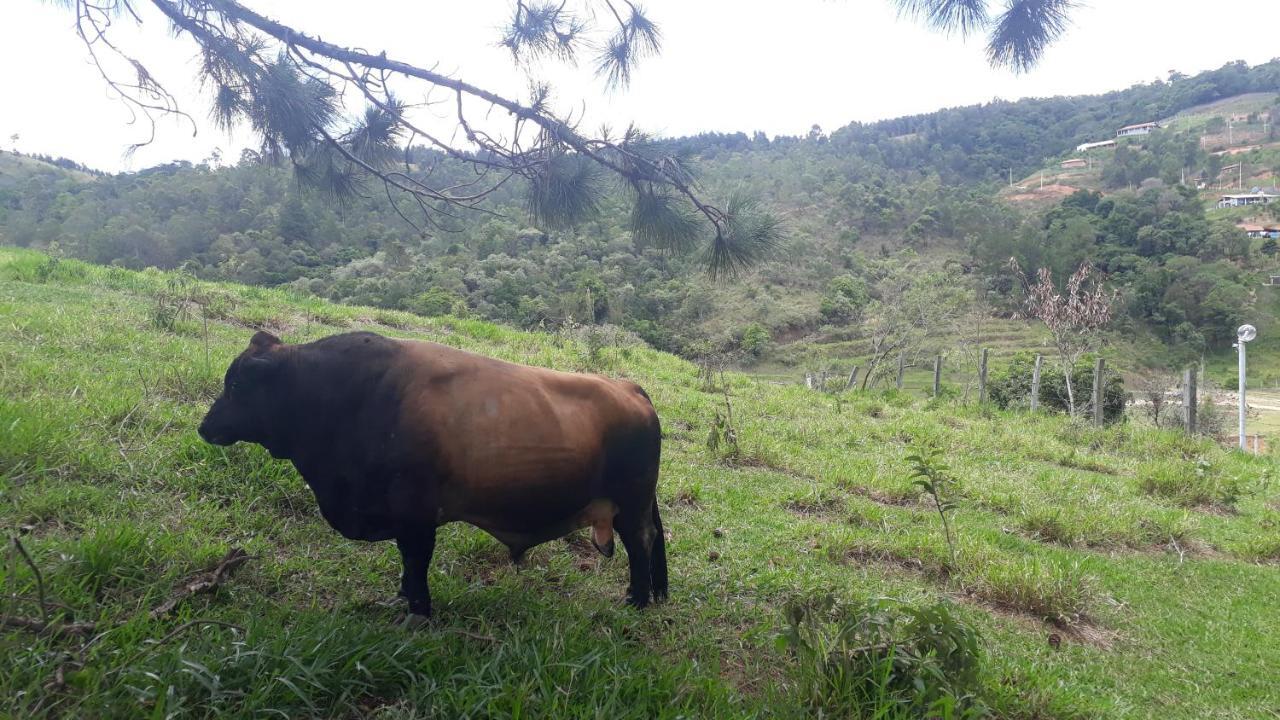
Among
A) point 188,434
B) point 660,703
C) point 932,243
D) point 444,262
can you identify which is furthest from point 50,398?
point 932,243

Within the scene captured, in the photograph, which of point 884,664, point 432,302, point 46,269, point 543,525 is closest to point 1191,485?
point 884,664

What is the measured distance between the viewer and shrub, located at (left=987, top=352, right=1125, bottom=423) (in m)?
14.1

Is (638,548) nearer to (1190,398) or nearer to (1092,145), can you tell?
(1190,398)

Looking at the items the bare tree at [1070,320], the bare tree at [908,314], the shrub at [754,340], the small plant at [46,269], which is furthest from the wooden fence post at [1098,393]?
the shrub at [754,340]

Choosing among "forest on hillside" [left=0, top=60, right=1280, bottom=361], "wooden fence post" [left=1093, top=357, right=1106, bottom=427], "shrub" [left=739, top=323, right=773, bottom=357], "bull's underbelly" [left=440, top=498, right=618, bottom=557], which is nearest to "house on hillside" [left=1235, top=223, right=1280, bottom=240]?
"forest on hillside" [left=0, top=60, right=1280, bottom=361]

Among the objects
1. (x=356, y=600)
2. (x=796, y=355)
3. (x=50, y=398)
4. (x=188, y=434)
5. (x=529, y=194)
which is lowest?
(x=796, y=355)

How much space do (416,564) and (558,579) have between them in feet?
3.33

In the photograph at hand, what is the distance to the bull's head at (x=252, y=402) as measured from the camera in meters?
2.57

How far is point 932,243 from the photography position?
178 ft

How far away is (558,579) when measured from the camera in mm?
3414

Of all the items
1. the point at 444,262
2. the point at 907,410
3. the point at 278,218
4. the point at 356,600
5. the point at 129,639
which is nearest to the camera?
the point at 129,639

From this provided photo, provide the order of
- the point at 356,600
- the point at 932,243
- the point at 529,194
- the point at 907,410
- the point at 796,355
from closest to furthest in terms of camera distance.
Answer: the point at 356,600 → the point at 529,194 → the point at 907,410 → the point at 796,355 → the point at 932,243

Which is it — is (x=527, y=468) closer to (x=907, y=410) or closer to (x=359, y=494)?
(x=359, y=494)

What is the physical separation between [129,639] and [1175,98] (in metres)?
119
